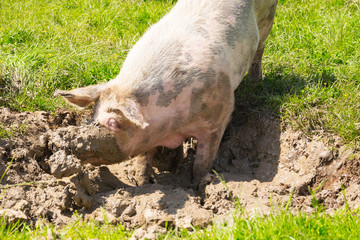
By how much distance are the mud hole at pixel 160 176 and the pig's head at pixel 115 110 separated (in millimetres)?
127

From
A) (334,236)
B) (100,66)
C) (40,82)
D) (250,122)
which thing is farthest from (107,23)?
(334,236)

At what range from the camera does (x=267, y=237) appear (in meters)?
3.26

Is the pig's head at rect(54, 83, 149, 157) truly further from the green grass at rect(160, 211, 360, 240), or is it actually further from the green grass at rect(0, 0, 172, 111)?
the green grass at rect(160, 211, 360, 240)

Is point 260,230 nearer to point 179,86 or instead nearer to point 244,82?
point 179,86

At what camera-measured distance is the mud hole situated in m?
4.15

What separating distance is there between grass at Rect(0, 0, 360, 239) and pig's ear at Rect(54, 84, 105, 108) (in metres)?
0.72


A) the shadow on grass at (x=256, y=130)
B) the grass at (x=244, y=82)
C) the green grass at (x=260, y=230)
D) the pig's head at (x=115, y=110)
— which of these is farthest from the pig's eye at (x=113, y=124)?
the shadow on grass at (x=256, y=130)

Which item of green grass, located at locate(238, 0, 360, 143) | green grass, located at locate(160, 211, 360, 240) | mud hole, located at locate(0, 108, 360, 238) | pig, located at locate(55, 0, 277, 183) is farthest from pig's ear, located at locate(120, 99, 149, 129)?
green grass, located at locate(238, 0, 360, 143)

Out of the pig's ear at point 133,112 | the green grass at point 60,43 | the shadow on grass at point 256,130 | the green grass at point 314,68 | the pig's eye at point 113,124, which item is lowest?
the shadow on grass at point 256,130

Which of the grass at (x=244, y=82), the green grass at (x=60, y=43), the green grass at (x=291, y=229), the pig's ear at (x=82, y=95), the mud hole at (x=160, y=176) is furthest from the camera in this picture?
the green grass at (x=60, y=43)

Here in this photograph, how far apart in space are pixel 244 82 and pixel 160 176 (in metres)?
1.61

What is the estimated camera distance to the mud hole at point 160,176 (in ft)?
13.6

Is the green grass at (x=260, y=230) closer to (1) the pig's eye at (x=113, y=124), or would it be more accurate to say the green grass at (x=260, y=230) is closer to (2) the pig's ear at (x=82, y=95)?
(1) the pig's eye at (x=113, y=124)

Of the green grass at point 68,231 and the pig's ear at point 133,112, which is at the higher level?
the pig's ear at point 133,112
